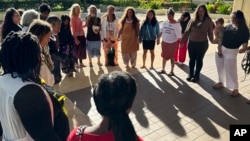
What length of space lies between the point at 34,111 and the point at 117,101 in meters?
0.55

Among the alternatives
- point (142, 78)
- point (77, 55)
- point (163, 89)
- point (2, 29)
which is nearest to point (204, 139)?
point (163, 89)

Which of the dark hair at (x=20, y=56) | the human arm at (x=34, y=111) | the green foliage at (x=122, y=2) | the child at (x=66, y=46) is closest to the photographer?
the human arm at (x=34, y=111)

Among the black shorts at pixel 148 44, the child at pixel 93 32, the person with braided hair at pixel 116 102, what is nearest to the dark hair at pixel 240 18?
the black shorts at pixel 148 44

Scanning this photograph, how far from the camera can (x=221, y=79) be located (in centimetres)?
594

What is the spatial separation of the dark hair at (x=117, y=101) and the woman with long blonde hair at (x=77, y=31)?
17.7ft

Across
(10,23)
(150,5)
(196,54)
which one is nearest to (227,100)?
(196,54)

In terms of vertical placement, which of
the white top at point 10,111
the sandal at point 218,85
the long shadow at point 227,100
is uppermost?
the white top at point 10,111

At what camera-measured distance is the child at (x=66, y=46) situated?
6148mm

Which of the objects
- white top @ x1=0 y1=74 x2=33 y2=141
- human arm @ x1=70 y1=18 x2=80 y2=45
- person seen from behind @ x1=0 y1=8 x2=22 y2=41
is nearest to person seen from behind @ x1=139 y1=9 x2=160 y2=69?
human arm @ x1=70 y1=18 x2=80 y2=45

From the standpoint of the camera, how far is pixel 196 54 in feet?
20.2

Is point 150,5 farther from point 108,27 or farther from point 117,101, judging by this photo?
point 117,101

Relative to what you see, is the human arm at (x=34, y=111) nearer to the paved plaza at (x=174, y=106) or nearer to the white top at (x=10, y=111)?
the white top at (x=10, y=111)

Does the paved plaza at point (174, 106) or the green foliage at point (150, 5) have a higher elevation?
the green foliage at point (150, 5)

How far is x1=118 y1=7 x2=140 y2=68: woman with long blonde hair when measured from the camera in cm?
686
